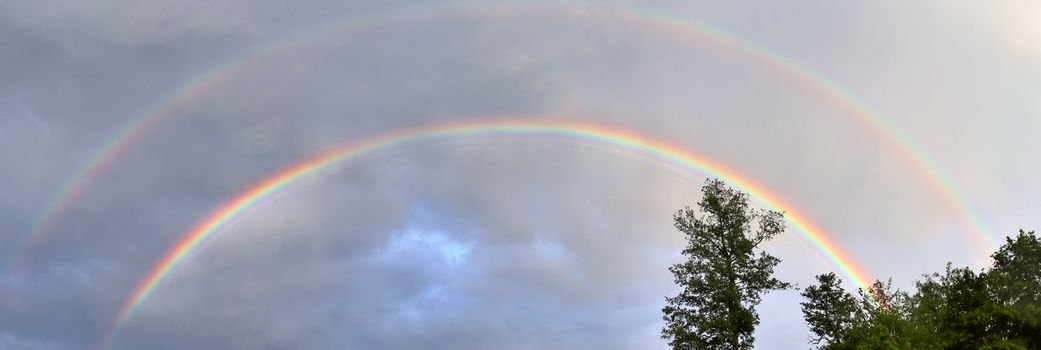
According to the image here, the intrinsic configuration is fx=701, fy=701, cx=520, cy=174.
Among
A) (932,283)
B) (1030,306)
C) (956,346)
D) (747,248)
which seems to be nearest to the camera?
(1030,306)

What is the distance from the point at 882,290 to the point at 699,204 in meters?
35.0

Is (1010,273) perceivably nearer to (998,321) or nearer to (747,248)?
(998,321)

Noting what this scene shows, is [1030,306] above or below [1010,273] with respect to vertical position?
below

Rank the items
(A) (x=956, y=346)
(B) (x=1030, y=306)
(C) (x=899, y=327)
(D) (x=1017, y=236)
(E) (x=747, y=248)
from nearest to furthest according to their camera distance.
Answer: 1. (B) (x=1030, y=306)
2. (A) (x=956, y=346)
3. (D) (x=1017, y=236)
4. (E) (x=747, y=248)
5. (C) (x=899, y=327)

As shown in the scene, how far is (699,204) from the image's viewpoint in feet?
189

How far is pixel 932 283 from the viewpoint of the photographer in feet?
254

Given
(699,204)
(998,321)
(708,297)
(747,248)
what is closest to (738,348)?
(708,297)

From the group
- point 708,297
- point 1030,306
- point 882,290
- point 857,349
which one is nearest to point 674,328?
point 708,297

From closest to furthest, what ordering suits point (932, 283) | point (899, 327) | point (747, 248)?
point (747, 248) → point (899, 327) → point (932, 283)

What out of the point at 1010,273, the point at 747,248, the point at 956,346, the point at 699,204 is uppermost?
the point at 699,204

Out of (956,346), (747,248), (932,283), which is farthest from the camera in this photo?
(932,283)

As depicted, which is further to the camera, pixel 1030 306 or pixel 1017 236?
pixel 1017 236

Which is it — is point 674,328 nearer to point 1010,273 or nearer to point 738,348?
point 738,348

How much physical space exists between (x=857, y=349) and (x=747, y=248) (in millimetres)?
10421
